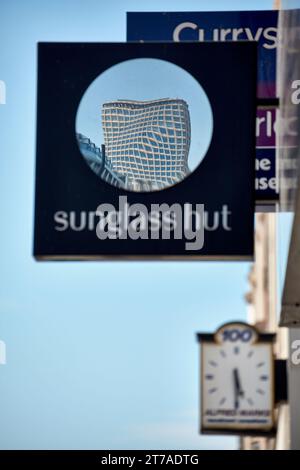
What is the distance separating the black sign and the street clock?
21.4 ft

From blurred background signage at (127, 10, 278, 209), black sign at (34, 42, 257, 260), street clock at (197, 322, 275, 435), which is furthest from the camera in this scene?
street clock at (197, 322, 275, 435)

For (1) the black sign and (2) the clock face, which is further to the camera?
(2) the clock face

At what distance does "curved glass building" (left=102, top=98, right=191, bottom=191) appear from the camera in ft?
28.6

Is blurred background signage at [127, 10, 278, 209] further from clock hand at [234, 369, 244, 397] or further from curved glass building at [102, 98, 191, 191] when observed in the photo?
clock hand at [234, 369, 244, 397]

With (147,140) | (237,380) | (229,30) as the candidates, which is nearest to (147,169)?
(147,140)

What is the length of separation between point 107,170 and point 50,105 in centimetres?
55

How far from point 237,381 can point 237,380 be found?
0.04 ft

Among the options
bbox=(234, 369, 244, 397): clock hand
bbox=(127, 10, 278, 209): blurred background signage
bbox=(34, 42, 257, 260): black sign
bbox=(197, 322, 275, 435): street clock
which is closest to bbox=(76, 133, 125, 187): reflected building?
bbox=(34, 42, 257, 260): black sign

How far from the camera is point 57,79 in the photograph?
862 centimetres

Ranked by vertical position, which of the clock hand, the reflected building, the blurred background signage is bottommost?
the clock hand

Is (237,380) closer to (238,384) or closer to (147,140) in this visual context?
(238,384)
